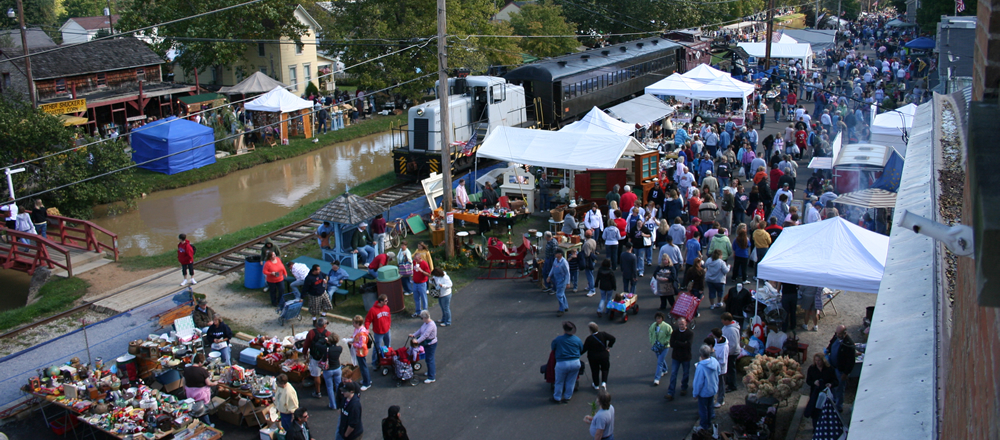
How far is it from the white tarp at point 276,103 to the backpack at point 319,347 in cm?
2287

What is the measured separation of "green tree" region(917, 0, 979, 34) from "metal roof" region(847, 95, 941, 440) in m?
44.9

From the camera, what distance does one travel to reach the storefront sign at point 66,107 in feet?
92.0

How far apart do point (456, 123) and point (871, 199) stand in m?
13.8

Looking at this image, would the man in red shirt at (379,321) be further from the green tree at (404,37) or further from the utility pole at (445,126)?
the green tree at (404,37)

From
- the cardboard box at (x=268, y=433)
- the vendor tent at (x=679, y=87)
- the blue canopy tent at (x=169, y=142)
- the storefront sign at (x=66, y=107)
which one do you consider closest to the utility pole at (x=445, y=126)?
the cardboard box at (x=268, y=433)

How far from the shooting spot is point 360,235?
16391 mm


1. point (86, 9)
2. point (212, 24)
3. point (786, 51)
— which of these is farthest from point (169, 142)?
point (86, 9)

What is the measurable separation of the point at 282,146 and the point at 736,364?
25.9 m

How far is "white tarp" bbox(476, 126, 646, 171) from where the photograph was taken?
18594mm

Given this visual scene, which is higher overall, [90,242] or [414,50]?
[414,50]

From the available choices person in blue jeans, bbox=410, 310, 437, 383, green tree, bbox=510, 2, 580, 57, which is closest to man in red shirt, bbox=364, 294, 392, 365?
person in blue jeans, bbox=410, 310, 437, 383

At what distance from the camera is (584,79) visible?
29766 mm

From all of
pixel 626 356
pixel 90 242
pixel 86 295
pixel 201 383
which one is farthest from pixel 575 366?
pixel 90 242

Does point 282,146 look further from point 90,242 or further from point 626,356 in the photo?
point 626,356
